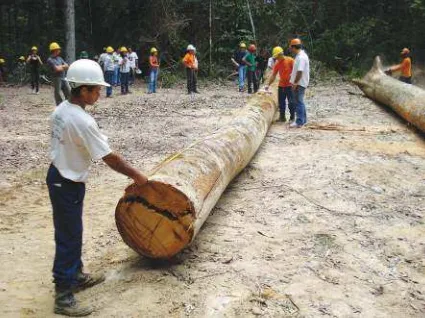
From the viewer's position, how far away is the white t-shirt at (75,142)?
334 cm

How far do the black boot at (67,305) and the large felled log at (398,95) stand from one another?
7.89 m

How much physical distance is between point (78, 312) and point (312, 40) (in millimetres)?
21432

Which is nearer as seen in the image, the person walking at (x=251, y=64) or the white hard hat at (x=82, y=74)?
the white hard hat at (x=82, y=74)

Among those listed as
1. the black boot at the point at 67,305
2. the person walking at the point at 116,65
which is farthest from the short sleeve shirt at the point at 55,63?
the black boot at the point at 67,305

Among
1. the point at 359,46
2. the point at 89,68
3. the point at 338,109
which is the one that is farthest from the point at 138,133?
the point at 359,46

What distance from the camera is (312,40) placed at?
2291 cm

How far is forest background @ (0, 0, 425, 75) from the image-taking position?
21.8m

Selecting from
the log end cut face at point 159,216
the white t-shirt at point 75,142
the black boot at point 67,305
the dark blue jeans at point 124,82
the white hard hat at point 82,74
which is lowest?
the black boot at point 67,305

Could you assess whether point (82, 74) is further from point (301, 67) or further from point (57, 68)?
point (57, 68)

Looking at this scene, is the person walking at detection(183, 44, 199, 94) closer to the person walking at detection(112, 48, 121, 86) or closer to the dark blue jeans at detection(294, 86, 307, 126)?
the person walking at detection(112, 48, 121, 86)

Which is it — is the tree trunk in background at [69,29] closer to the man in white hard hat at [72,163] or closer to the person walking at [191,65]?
the person walking at [191,65]

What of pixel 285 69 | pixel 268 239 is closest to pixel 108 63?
pixel 285 69

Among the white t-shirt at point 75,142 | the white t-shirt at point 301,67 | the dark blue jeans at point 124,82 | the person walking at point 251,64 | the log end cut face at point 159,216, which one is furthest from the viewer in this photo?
the dark blue jeans at point 124,82

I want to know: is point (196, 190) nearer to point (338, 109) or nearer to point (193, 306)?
point (193, 306)
